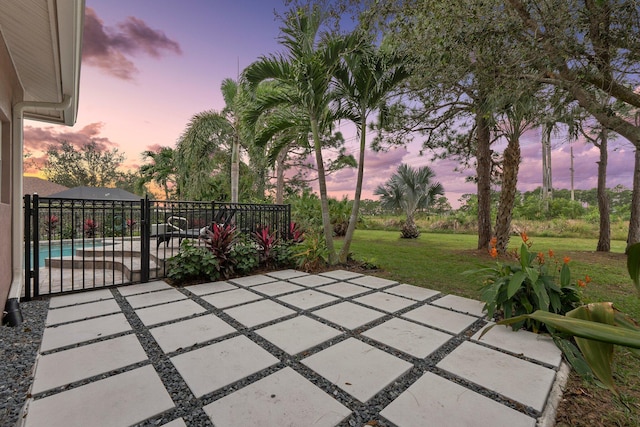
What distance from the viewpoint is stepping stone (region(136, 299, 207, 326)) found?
258 cm

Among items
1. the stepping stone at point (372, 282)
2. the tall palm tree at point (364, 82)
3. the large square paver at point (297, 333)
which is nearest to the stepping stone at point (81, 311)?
the large square paver at point (297, 333)

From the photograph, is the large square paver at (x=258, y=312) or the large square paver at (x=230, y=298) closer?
the large square paver at (x=258, y=312)

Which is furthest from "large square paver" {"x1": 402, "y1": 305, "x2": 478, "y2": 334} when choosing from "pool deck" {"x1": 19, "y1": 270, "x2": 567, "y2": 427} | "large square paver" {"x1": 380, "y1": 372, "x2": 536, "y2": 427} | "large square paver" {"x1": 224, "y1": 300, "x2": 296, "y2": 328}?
"large square paver" {"x1": 224, "y1": 300, "x2": 296, "y2": 328}

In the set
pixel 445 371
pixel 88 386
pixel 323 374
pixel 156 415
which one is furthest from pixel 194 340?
pixel 445 371

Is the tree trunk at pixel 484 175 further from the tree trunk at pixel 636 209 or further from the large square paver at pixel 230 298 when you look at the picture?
the large square paver at pixel 230 298

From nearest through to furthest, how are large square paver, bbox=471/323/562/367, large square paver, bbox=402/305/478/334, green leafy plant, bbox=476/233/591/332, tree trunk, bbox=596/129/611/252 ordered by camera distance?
large square paver, bbox=471/323/562/367 < green leafy plant, bbox=476/233/591/332 < large square paver, bbox=402/305/478/334 < tree trunk, bbox=596/129/611/252

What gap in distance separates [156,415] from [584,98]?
4.71 metres

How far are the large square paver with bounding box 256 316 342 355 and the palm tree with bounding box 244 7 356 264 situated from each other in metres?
3.31

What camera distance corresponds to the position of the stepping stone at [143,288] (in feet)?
11.2

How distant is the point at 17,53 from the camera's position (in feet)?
8.93

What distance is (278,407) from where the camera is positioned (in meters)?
1.44

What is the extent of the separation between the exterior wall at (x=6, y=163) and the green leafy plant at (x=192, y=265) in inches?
61.6

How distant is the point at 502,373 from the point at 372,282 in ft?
7.68

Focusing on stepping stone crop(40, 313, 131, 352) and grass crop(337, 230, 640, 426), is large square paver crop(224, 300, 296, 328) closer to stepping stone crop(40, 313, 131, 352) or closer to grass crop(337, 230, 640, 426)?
stepping stone crop(40, 313, 131, 352)
